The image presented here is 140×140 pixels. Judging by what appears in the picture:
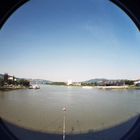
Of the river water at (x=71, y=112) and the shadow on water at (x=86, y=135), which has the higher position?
the shadow on water at (x=86, y=135)

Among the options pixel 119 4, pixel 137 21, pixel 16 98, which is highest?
pixel 119 4

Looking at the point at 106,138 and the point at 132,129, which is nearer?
the point at 132,129

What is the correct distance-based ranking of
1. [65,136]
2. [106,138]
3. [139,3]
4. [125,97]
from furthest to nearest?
[125,97] → [65,136] → [106,138] → [139,3]

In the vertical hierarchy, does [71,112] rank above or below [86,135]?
below

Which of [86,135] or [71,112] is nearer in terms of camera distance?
[86,135]

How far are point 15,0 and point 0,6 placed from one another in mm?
117

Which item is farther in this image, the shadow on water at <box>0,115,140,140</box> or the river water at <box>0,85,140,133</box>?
the river water at <box>0,85,140,133</box>

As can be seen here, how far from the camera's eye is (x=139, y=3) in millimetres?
1718

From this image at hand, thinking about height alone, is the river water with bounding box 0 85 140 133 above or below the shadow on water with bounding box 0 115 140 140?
below

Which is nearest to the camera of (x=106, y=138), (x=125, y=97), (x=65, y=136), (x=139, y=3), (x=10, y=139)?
(x=139, y=3)

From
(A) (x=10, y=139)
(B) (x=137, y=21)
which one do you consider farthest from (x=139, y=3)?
(A) (x=10, y=139)

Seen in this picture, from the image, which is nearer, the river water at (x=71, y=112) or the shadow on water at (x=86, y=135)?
the shadow on water at (x=86, y=135)

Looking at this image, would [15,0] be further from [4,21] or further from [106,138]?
[106,138]

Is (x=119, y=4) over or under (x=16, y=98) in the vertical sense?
over
